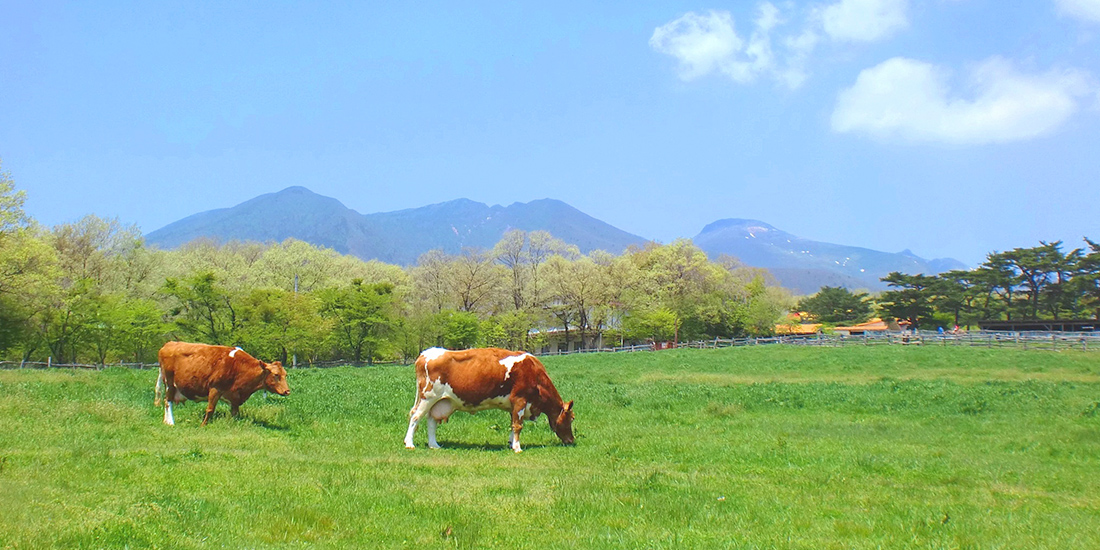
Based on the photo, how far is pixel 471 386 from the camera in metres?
14.4

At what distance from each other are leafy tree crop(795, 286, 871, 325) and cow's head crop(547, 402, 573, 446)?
125 m

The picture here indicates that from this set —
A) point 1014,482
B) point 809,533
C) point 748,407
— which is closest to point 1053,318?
point 748,407

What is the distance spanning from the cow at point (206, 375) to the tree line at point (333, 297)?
28554 mm

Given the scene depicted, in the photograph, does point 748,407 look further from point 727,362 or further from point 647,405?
point 727,362

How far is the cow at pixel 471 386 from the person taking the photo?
1443 centimetres

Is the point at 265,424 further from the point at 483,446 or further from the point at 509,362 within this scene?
the point at 509,362

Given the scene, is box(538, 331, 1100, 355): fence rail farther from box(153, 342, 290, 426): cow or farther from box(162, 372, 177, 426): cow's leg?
box(162, 372, 177, 426): cow's leg

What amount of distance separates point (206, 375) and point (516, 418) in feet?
23.1

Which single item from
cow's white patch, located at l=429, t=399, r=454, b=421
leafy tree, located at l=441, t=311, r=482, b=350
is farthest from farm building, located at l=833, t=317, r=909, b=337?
cow's white patch, located at l=429, t=399, r=454, b=421

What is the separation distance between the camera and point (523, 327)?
79250 mm

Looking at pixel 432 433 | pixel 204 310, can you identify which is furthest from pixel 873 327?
pixel 432 433

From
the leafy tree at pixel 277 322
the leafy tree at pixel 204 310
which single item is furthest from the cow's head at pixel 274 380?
the leafy tree at pixel 277 322

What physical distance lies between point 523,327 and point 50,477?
232 feet

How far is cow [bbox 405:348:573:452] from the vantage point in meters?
14.4
